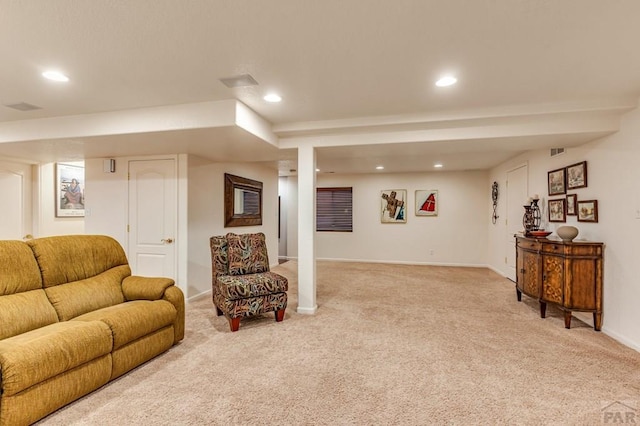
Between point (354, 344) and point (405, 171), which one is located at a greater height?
point (405, 171)

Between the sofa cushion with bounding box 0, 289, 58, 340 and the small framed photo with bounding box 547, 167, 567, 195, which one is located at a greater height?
the small framed photo with bounding box 547, 167, 567, 195

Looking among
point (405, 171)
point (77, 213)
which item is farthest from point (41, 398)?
point (405, 171)

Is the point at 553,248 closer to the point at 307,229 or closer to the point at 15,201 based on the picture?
the point at 307,229

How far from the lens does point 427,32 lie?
1.90 metres

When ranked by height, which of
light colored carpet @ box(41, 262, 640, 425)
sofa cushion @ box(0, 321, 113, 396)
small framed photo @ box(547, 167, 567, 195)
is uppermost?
small framed photo @ box(547, 167, 567, 195)

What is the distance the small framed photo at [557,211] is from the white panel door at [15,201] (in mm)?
7894

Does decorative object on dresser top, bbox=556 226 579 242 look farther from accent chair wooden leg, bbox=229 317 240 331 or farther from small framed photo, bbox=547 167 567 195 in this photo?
accent chair wooden leg, bbox=229 317 240 331

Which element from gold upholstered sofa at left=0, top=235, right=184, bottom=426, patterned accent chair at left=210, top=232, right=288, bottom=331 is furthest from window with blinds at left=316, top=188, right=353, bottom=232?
gold upholstered sofa at left=0, top=235, right=184, bottom=426

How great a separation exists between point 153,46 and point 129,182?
315cm

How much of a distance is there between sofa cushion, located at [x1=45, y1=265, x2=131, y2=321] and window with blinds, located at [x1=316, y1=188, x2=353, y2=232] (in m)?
5.48

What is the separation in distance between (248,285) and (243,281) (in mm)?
92

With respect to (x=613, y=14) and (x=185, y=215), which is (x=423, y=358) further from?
(x=185, y=215)

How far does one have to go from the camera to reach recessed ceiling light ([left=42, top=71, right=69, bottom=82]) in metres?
2.43

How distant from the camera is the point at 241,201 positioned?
5770 mm
